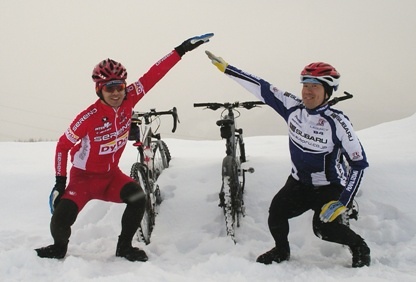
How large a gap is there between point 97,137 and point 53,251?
1205 millimetres

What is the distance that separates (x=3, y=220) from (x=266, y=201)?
11.8 feet

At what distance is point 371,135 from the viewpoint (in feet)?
34.7

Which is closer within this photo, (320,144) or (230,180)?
(320,144)

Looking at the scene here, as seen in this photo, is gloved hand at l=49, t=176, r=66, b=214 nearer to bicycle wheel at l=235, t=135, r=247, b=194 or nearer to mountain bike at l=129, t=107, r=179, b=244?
mountain bike at l=129, t=107, r=179, b=244

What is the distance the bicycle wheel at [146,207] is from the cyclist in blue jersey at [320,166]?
143 cm

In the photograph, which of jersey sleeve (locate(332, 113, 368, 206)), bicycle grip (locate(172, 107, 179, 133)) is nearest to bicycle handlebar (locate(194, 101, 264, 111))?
bicycle grip (locate(172, 107, 179, 133))

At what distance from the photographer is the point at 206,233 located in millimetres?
4840

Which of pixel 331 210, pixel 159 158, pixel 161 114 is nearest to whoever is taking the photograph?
pixel 331 210

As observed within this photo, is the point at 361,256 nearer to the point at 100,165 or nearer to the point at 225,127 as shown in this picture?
the point at 225,127

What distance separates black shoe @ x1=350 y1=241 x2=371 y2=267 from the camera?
3.79m

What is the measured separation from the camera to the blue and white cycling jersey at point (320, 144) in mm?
3732

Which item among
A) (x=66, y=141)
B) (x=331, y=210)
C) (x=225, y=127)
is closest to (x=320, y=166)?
(x=331, y=210)

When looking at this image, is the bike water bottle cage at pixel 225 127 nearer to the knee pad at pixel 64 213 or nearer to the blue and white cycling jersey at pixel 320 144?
the blue and white cycling jersey at pixel 320 144

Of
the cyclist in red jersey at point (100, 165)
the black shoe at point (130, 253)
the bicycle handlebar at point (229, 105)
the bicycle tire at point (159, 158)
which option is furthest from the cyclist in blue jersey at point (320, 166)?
the bicycle tire at point (159, 158)
